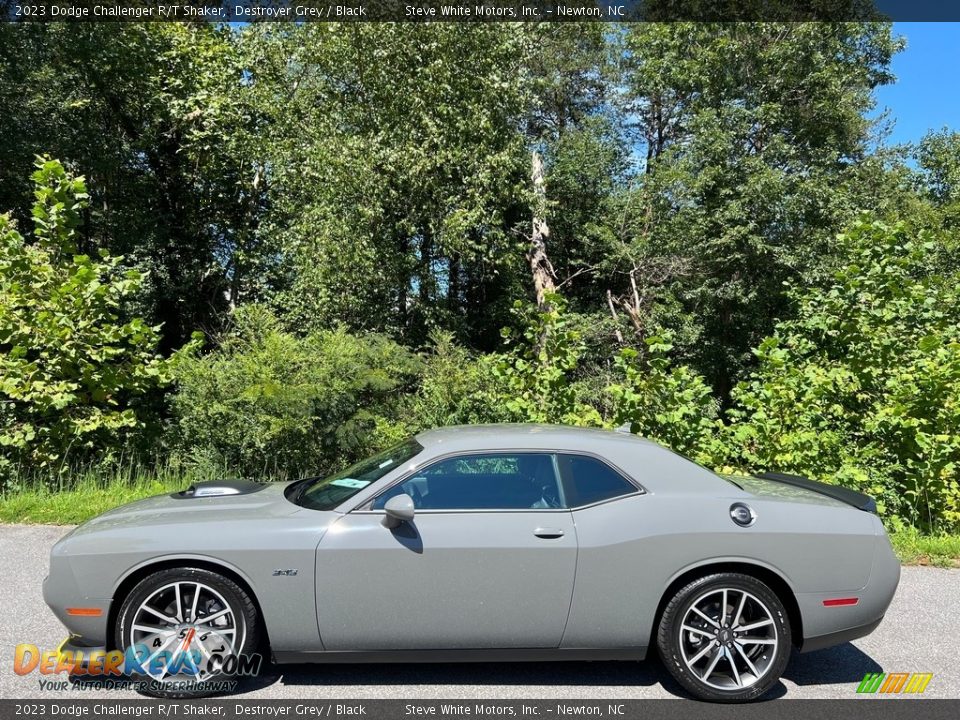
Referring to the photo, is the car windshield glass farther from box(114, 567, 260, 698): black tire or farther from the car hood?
box(114, 567, 260, 698): black tire

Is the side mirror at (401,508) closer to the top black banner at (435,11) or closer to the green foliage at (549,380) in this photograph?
the green foliage at (549,380)

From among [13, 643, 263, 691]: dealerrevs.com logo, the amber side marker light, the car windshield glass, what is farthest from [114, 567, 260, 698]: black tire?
the amber side marker light

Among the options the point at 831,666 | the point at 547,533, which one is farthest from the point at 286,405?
the point at 831,666

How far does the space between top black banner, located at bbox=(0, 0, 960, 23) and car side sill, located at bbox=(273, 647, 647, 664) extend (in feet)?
50.2

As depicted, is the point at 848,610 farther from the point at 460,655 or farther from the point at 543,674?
the point at 460,655

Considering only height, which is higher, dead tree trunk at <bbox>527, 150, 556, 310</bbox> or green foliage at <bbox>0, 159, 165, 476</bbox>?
dead tree trunk at <bbox>527, 150, 556, 310</bbox>

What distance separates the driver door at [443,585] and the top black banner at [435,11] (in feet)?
49.1

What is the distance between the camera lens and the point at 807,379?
341 inches

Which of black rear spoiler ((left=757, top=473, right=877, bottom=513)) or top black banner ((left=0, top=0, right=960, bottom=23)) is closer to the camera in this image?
black rear spoiler ((left=757, top=473, right=877, bottom=513))

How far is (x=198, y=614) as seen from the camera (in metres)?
4.09

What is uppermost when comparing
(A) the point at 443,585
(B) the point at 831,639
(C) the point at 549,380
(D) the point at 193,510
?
(C) the point at 549,380

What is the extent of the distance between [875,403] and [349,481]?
6706 millimetres

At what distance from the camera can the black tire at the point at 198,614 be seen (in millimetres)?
4043

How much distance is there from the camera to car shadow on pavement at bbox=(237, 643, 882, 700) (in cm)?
424
